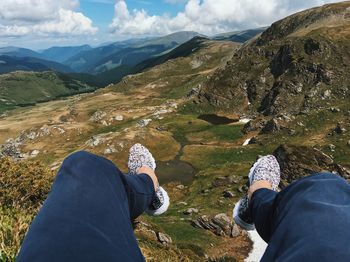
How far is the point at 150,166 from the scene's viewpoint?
925 cm

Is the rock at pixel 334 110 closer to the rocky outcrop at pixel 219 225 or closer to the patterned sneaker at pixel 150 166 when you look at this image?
the rocky outcrop at pixel 219 225

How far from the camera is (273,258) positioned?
12.8 feet

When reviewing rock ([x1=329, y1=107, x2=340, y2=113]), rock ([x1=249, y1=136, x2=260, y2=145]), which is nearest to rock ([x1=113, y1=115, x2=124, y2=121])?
rock ([x1=249, y1=136, x2=260, y2=145])

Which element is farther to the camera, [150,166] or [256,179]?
[150,166]

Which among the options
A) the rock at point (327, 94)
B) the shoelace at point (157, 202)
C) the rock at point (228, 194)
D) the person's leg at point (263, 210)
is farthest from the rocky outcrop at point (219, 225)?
the rock at point (327, 94)

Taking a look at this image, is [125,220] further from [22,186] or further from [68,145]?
[68,145]

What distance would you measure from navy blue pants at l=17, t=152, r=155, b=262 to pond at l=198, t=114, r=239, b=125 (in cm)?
10599

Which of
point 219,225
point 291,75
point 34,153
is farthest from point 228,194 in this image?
point 34,153

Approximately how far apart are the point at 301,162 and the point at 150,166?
163ft

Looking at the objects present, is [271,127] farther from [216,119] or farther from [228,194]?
[228,194]

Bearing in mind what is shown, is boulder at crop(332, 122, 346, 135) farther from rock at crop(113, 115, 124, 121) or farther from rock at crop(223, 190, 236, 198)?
rock at crop(113, 115, 124, 121)

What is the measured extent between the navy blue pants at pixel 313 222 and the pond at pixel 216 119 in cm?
10590

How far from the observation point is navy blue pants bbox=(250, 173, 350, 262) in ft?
11.1

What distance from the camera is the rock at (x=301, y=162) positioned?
54.5 meters
